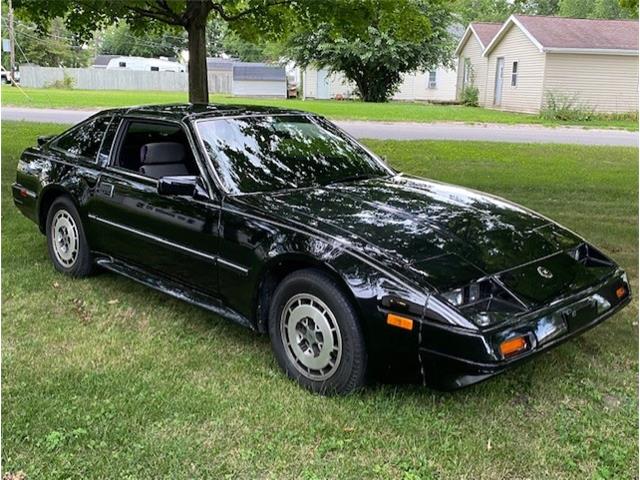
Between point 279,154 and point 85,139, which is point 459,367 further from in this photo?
point 85,139

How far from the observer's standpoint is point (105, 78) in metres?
43.5

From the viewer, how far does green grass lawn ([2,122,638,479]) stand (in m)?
2.76

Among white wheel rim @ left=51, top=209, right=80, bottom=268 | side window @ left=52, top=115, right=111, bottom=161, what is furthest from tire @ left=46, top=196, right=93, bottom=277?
side window @ left=52, top=115, right=111, bottom=161

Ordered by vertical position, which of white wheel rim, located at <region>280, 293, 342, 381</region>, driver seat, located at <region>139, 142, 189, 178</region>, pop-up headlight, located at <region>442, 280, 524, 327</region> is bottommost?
white wheel rim, located at <region>280, 293, 342, 381</region>

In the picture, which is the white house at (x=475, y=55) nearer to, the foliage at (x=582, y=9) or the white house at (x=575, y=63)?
the white house at (x=575, y=63)

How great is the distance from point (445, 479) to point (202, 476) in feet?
3.36

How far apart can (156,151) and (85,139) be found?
92 centimetres

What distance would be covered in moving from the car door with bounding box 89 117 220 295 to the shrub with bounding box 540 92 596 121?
20.6 m

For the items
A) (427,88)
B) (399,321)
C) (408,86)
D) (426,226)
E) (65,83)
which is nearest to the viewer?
(399,321)

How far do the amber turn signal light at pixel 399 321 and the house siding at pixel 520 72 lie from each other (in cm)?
2428

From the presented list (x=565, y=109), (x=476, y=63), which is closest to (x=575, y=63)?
(x=565, y=109)

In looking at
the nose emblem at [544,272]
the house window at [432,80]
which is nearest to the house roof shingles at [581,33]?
the house window at [432,80]

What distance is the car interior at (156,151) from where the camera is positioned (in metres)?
4.36

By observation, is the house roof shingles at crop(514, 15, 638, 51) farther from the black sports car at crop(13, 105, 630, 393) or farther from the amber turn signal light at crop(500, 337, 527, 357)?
the amber turn signal light at crop(500, 337, 527, 357)
